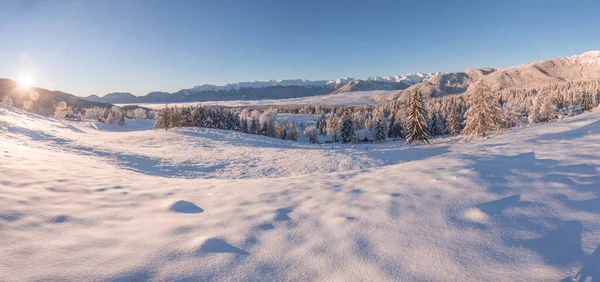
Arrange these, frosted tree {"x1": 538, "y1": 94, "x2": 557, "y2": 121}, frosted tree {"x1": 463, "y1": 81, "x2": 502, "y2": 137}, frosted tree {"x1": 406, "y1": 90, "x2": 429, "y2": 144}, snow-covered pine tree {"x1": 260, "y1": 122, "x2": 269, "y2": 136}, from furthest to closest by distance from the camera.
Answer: snow-covered pine tree {"x1": 260, "y1": 122, "x2": 269, "y2": 136} < frosted tree {"x1": 538, "y1": 94, "x2": 557, "y2": 121} < frosted tree {"x1": 406, "y1": 90, "x2": 429, "y2": 144} < frosted tree {"x1": 463, "y1": 81, "x2": 502, "y2": 137}

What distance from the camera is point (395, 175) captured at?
7383 mm

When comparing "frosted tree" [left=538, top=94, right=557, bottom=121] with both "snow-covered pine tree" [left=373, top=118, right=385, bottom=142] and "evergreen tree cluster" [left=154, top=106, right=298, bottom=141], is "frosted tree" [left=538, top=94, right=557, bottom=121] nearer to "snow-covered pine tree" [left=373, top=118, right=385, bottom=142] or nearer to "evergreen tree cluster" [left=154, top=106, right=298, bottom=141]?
"snow-covered pine tree" [left=373, top=118, right=385, bottom=142]

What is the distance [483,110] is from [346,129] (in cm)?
3964

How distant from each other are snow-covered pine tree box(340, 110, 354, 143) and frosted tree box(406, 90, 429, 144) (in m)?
27.8

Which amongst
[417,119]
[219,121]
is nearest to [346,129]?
[417,119]

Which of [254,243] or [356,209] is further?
[356,209]

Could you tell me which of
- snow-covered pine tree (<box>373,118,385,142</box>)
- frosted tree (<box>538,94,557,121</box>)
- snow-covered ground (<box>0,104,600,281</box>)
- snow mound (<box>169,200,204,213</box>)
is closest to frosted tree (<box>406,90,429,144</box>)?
snow-covered pine tree (<box>373,118,385,142</box>)

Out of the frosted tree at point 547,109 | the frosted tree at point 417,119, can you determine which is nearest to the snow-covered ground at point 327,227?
the frosted tree at point 417,119

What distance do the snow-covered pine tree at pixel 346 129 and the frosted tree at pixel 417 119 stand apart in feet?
91.2

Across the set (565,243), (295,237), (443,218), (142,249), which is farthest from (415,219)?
(142,249)

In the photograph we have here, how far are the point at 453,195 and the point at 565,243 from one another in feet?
6.20

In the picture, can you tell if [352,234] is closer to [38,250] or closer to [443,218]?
[443,218]

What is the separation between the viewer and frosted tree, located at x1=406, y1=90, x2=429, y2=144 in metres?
36.8

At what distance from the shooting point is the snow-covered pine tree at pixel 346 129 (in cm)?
6669
